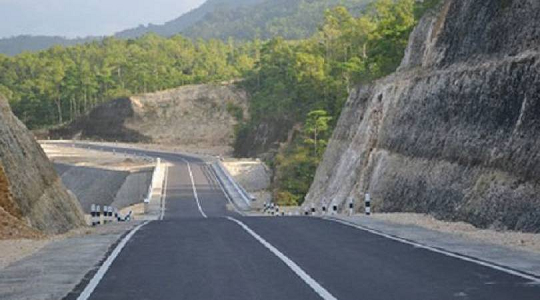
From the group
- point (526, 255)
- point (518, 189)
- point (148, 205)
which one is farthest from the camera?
point (148, 205)

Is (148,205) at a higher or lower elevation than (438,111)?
lower

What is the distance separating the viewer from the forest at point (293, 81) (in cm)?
7756

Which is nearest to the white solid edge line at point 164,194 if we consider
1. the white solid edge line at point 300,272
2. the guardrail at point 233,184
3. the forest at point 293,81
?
the guardrail at point 233,184

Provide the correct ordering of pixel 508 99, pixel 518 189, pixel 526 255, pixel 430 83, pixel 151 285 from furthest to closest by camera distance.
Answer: pixel 430 83 → pixel 508 99 → pixel 518 189 → pixel 526 255 → pixel 151 285

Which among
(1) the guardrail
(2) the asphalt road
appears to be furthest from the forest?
(2) the asphalt road

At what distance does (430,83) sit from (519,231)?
16.0 meters

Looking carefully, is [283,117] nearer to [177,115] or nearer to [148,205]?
[177,115]

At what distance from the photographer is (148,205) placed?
58344 mm

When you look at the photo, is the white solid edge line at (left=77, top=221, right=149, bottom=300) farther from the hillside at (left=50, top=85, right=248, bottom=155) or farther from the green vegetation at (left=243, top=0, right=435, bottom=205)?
the hillside at (left=50, top=85, right=248, bottom=155)

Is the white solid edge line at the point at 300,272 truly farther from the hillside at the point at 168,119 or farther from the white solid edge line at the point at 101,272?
the hillside at the point at 168,119

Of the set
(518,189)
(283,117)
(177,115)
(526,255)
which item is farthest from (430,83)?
(177,115)

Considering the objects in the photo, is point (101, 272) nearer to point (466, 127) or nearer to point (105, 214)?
point (466, 127)

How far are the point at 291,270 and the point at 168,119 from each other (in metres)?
150

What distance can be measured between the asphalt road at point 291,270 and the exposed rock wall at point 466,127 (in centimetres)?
413
